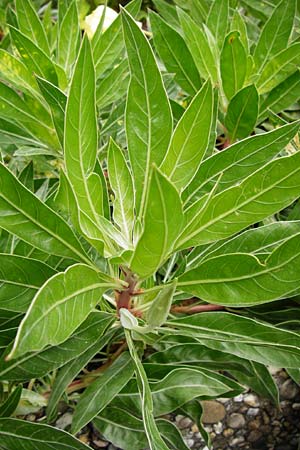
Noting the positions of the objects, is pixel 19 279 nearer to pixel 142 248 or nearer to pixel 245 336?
pixel 142 248

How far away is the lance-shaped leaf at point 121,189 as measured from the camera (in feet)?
2.97

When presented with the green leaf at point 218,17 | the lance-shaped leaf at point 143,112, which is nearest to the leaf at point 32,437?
the lance-shaped leaf at point 143,112

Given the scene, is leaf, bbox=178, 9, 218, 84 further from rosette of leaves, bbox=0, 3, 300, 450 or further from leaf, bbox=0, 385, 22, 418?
leaf, bbox=0, 385, 22, 418

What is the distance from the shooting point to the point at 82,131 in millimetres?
787

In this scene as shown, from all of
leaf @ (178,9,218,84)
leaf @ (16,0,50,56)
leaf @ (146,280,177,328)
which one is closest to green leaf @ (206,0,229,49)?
leaf @ (178,9,218,84)

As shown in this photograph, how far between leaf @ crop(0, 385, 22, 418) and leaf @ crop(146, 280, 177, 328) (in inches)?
12.4

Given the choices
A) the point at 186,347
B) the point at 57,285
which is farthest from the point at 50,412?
the point at 57,285

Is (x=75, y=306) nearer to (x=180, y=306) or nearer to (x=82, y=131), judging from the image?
(x=82, y=131)

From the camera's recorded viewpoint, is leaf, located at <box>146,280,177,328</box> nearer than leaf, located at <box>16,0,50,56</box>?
Yes

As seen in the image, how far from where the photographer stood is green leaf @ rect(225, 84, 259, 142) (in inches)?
44.4

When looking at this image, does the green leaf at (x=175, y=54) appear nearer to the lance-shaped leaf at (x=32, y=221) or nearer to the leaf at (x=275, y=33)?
the leaf at (x=275, y=33)

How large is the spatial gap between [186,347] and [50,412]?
260mm

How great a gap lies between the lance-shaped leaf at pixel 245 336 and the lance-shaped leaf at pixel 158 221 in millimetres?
234

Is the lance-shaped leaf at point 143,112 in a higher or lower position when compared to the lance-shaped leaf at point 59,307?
higher
